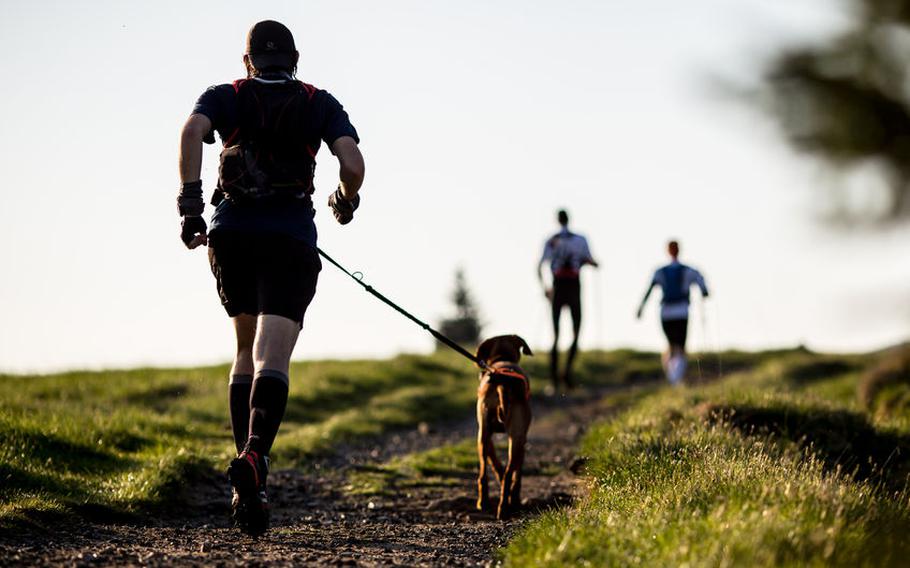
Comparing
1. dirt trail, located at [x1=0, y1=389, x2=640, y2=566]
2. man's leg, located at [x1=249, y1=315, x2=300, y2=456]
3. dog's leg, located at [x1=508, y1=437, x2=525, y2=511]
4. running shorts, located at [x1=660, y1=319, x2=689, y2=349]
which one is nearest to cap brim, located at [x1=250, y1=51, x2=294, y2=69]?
man's leg, located at [x1=249, y1=315, x2=300, y2=456]

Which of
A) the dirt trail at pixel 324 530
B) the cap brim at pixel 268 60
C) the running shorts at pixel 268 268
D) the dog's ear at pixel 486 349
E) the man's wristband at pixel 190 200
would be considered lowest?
the dirt trail at pixel 324 530

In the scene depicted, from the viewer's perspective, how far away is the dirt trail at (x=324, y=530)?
4895 mm

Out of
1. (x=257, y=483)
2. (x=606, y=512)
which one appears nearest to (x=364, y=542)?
(x=257, y=483)

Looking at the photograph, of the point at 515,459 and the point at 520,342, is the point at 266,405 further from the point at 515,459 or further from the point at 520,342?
the point at 520,342

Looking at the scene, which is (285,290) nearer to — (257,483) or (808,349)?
(257,483)

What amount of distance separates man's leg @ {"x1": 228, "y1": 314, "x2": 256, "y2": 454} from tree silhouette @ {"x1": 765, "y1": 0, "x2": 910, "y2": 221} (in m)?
3.16

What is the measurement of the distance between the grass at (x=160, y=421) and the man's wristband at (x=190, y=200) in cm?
197

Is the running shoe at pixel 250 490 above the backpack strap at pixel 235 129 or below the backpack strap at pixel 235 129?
below

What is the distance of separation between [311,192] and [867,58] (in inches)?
118

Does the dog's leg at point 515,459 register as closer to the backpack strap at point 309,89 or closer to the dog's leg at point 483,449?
the dog's leg at point 483,449

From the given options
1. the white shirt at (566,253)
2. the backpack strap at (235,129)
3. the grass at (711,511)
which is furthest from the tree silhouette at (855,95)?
the white shirt at (566,253)

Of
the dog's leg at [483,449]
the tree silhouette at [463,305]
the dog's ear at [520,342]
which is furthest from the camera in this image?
the tree silhouette at [463,305]

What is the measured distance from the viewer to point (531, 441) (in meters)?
12.1

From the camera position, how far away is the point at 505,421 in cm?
705
